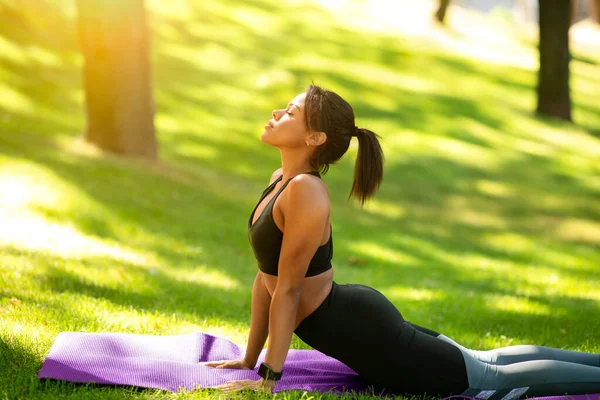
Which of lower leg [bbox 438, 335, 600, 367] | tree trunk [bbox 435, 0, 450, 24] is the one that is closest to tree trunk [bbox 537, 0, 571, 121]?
tree trunk [bbox 435, 0, 450, 24]

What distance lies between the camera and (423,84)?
18609 millimetres

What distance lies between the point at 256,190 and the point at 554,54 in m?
7.67

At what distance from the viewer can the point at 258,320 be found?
423 centimetres

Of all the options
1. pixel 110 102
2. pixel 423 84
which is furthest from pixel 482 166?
pixel 110 102

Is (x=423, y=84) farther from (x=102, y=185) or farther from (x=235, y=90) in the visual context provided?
(x=102, y=185)

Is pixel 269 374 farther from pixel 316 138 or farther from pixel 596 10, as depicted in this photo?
pixel 596 10

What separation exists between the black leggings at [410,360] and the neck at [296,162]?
0.61m

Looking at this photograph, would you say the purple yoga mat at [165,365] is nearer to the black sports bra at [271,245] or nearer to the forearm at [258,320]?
the forearm at [258,320]

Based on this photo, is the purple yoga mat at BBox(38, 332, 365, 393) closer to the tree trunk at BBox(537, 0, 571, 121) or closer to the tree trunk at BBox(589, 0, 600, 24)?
the tree trunk at BBox(537, 0, 571, 121)

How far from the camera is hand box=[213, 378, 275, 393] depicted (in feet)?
12.6

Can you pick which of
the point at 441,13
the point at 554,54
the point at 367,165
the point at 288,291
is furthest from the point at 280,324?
the point at 441,13

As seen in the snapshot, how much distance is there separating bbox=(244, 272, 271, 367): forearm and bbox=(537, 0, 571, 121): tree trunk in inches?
533

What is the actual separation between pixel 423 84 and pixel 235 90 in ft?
15.0

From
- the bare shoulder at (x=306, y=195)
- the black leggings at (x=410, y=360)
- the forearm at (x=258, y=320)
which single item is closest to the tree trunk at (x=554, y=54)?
the black leggings at (x=410, y=360)
